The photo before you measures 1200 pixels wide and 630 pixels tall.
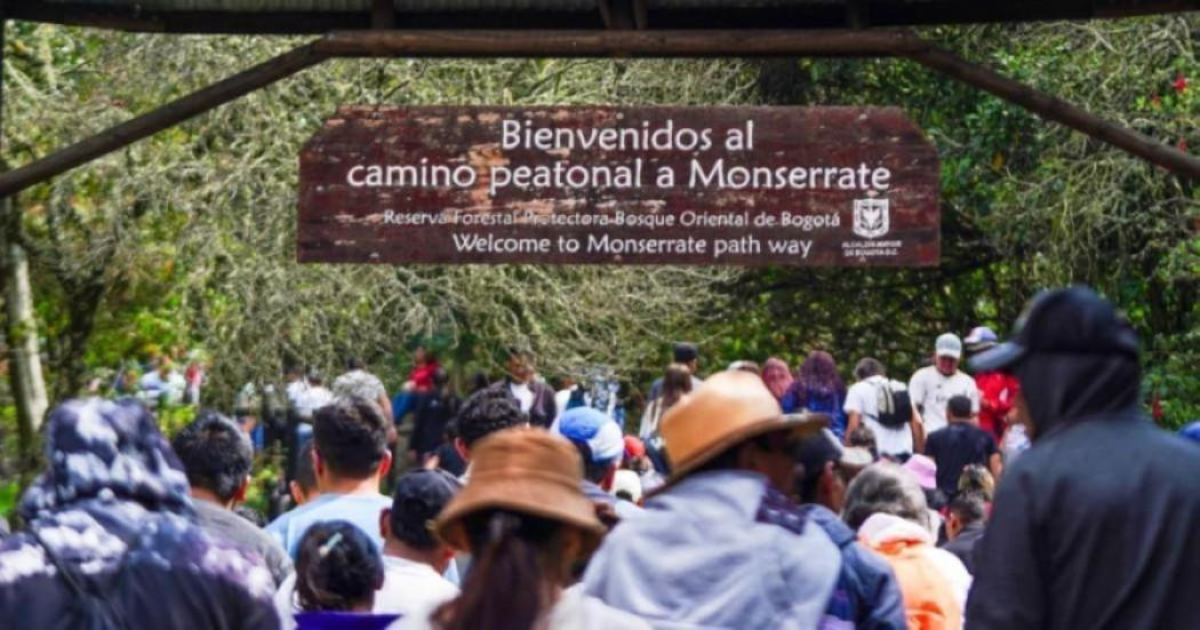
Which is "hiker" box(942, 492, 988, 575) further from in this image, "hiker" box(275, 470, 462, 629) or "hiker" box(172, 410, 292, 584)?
"hiker" box(172, 410, 292, 584)

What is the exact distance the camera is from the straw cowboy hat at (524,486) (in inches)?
173

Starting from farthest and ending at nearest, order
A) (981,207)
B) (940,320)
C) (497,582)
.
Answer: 1. (940,320)
2. (981,207)
3. (497,582)

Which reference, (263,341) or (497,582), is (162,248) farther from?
(497,582)

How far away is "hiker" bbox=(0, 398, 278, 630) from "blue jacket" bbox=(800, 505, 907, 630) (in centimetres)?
151

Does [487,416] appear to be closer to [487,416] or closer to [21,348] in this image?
[487,416]

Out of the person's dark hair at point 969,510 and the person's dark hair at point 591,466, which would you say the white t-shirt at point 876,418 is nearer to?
the person's dark hair at point 969,510

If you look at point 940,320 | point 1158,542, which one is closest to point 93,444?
point 1158,542

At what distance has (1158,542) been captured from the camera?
16.4 ft

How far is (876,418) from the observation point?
15.9 metres

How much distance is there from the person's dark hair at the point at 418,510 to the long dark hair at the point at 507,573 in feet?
6.99

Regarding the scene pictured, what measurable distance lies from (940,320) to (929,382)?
899 centimetres

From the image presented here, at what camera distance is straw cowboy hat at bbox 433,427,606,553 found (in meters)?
4.39

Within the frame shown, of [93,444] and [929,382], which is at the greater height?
[93,444]

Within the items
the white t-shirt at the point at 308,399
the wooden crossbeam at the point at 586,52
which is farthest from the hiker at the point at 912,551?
the white t-shirt at the point at 308,399
